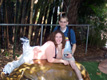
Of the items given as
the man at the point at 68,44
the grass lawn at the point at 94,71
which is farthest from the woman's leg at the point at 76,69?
the grass lawn at the point at 94,71

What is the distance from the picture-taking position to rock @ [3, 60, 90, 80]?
6.44ft

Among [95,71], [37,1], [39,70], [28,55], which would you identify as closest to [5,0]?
[37,1]

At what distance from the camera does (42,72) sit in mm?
1990

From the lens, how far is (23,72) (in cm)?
198

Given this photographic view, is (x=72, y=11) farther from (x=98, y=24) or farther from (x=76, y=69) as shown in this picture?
(x=76, y=69)

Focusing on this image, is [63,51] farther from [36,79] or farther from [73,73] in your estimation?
[36,79]

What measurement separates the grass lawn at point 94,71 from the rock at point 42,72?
4.51ft

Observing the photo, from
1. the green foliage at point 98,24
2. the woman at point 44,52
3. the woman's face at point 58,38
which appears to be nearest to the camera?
the woman at point 44,52

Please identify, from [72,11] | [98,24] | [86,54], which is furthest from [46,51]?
[98,24]

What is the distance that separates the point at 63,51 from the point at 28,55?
539 mm

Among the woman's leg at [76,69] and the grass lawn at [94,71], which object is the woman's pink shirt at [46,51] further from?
the grass lawn at [94,71]

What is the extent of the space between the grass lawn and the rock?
54.1 inches

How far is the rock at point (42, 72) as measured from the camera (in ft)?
6.44

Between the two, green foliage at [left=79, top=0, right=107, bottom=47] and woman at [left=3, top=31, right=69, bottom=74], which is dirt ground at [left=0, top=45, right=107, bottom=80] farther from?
woman at [left=3, top=31, right=69, bottom=74]
